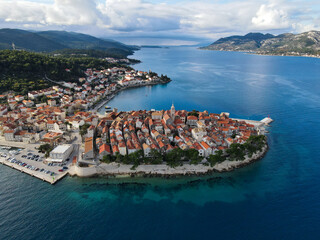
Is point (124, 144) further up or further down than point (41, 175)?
further up

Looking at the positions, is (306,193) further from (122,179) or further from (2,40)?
(2,40)

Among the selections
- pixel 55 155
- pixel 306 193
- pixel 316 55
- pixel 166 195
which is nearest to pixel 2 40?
pixel 55 155

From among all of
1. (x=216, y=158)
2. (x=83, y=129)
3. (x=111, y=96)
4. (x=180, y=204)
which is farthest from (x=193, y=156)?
(x=111, y=96)

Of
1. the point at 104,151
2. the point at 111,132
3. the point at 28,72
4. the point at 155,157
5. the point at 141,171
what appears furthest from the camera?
the point at 28,72

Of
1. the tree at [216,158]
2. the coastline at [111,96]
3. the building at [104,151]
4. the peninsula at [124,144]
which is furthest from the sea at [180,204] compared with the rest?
the coastline at [111,96]

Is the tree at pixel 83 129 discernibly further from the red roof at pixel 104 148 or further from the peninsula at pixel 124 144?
the red roof at pixel 104 148

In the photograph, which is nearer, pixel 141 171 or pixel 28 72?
pixel 141 171

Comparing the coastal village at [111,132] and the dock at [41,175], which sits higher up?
the coastal village at [111,132]

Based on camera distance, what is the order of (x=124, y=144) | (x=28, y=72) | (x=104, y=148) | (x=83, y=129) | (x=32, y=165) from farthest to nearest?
(x=28, y=72)
(x=83, y=129)
(x=124, y=144)
(x=104, y=148)
(x=32, y=165)

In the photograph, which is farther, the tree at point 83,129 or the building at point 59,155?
the tree at point 83,129

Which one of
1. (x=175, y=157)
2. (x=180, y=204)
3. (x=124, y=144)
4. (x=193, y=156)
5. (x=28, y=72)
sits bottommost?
(x=180, y=204)

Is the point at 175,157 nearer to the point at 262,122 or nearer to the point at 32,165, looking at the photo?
the point at 32,165
